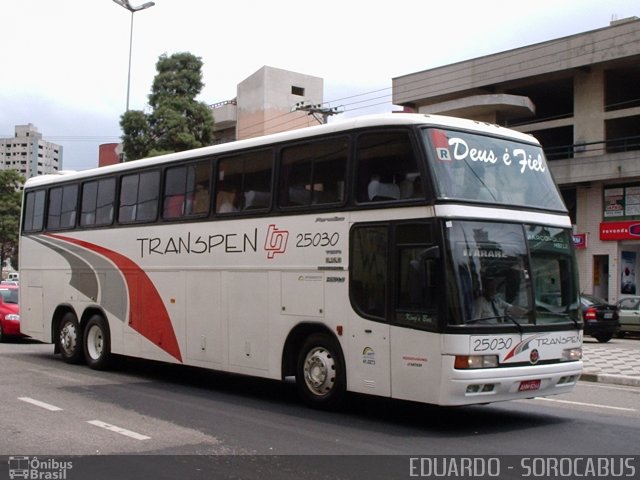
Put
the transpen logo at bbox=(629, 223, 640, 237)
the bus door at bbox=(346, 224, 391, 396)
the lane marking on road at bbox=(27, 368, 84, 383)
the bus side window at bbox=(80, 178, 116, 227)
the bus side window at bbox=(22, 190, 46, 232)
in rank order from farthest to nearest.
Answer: the transpen logo at bbox=(629, 223, 640, 237) < the bus side window at bbox=(22, 190, 46, 232) < the bus side window at bbox=(80, 178, 116, 227) < the lane marking on road at bbox=(27, 368, 84, 383) < the bus door at bbox=(346, 224, 391, 396)

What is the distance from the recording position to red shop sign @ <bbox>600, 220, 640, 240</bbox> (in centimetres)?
2995

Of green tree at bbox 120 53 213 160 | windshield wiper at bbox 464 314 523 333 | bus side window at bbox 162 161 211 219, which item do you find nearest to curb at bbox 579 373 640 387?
windshield wiper at bbox 464 314 523 333

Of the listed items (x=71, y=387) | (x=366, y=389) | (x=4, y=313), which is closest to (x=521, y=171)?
(x=366, y=389)

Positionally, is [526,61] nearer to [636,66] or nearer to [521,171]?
[636,66]

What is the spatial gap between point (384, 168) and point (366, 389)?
8.77 feet

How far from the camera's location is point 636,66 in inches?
1232

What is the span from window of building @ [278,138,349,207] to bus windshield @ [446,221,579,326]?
1.92m

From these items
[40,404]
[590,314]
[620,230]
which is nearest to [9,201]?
[620,230]

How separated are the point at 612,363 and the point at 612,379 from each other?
281 cm

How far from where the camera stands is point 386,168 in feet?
30.1

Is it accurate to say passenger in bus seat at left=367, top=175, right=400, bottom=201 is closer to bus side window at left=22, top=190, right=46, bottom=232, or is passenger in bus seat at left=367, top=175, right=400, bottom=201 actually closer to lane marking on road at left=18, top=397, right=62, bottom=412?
lane marking on road at left=18, top=397, right=62, bottom=412

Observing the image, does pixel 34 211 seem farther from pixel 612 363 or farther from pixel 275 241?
pixel 612 363

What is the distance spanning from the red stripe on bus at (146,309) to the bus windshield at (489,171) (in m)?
5.86

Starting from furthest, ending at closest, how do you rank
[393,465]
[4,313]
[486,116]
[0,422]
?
[486,116] < [4,313] < [0,422] < [393,465]
